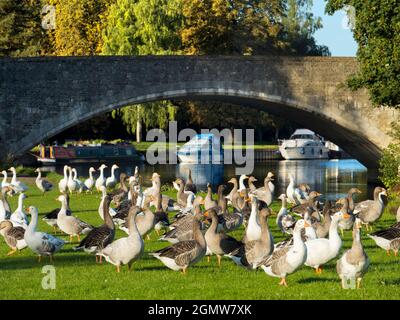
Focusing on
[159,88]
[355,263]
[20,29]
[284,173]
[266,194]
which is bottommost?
[355,263]

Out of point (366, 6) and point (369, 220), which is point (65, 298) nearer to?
point (369, 220)

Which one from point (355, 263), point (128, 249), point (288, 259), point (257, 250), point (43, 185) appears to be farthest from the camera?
point (43, 185)

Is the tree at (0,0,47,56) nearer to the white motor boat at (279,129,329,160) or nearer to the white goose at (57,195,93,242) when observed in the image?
the white motor boat at (279,129,329,160)

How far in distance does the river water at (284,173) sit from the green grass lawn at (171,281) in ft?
68.7

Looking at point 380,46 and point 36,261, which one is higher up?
point 380,46

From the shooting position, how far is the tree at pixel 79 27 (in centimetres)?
6756

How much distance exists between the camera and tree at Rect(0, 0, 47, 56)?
62219 millimetres

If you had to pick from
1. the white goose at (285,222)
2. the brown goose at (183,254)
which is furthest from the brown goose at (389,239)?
the brown goose at (183,254)

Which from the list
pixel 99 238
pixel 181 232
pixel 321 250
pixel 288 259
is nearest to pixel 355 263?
pixel 288 259

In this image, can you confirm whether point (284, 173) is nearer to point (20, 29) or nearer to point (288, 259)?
point (20, 29)

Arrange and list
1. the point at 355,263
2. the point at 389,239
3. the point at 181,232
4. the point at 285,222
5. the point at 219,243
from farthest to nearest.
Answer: the point at 285,222
the point at 181,232
the point at 389,239
the point at 219,243
the point at 355,263

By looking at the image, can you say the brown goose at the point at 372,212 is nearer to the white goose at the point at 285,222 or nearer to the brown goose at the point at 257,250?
the white goose at the point at 285,222

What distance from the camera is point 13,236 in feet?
61.4

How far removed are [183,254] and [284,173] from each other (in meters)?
38.1
